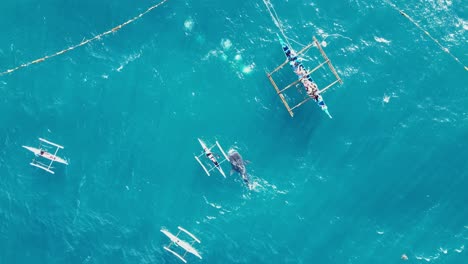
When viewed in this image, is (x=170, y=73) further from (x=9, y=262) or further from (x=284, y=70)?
(x=9, y=262)

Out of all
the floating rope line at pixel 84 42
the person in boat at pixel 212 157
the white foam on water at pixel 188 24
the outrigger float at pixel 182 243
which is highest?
the white foam on water at pixel 188 24

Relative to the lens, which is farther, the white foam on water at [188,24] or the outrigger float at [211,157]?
the outrigger float at [211,157]

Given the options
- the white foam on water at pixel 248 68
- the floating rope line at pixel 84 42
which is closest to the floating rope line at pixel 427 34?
the white foam on water at pixel 248 68

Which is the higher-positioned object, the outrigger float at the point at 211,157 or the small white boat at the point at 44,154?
the outrigger float at the point at 211,157

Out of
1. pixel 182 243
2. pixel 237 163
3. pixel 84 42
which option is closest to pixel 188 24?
pixel 84 42

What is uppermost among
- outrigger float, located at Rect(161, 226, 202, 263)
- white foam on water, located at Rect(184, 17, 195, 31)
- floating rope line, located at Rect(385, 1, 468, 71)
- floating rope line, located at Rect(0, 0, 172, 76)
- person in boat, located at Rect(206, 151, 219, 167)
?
floating rope line, located at Rect(385, 1, 468, 71)

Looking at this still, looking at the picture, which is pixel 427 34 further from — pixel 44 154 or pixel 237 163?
pixel 44 154

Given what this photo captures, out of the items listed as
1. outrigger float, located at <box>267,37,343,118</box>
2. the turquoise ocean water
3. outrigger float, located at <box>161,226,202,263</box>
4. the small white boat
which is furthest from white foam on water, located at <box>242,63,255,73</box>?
the small white boat

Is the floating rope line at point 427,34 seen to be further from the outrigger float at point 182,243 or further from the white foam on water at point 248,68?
the outrigger float at point 182,243

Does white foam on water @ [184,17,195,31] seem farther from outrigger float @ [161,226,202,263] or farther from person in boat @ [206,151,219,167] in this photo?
outrigger float @ [161,226,202,263]
